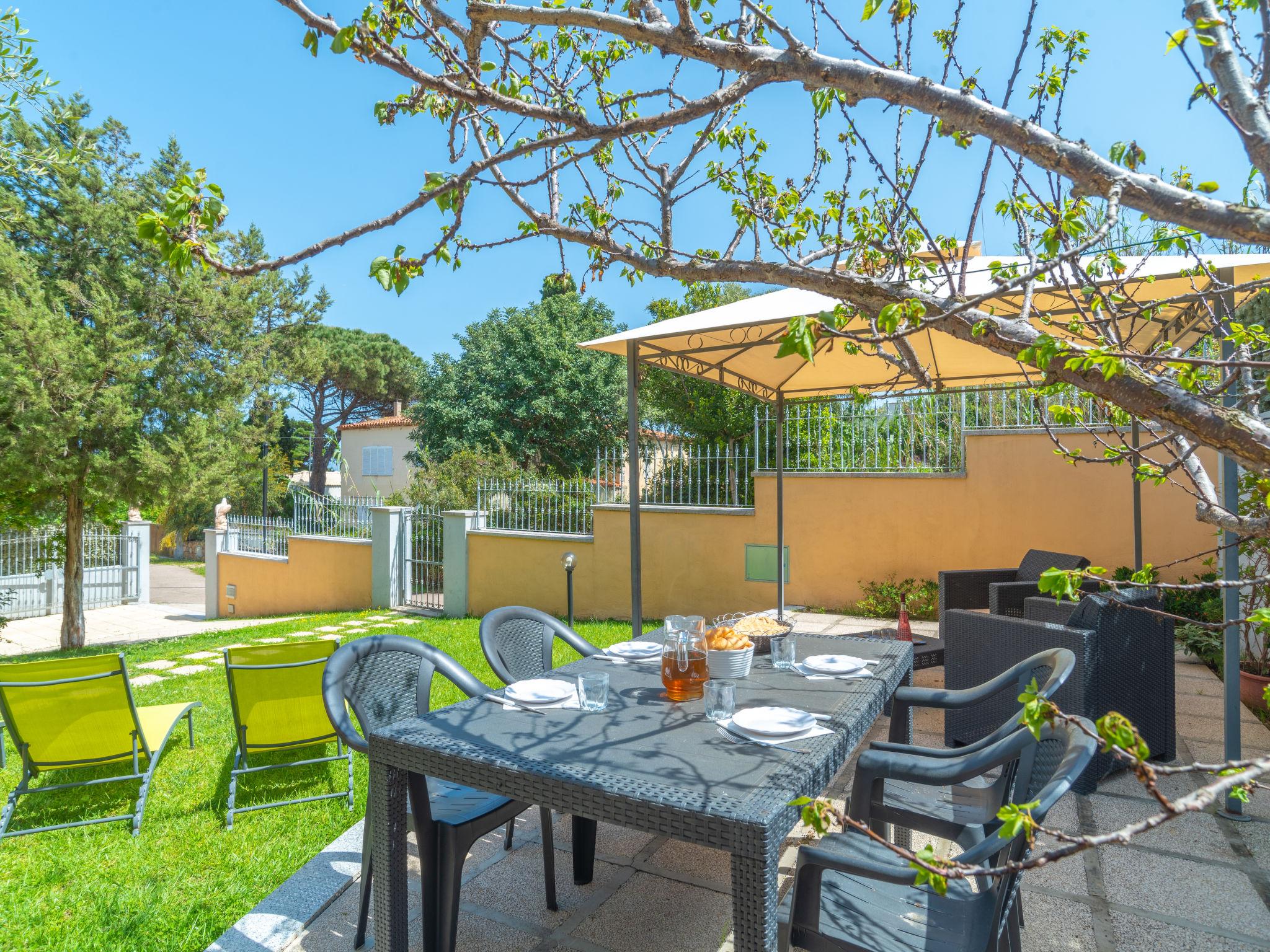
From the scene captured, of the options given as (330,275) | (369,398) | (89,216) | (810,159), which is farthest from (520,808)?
(369,398)

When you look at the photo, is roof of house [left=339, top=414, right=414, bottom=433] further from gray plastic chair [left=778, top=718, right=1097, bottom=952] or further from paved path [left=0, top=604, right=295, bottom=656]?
gray plastic chair [left=778, top=718, right=1097, bottom=952]

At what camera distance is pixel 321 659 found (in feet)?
11.6

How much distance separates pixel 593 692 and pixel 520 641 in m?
1.14

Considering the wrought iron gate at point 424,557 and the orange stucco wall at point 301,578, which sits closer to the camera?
the wrought iron gate at point 424,557

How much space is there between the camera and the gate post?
34.8 ft

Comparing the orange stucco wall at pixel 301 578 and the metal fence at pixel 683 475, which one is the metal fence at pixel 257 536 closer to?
the orange stucco wall at pixel 301 578

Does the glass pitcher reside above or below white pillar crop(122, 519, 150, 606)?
above

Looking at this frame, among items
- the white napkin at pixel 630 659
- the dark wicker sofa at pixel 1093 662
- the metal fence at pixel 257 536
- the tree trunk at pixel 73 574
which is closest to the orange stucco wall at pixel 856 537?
the dark wicker sofa at pixel 1093 662

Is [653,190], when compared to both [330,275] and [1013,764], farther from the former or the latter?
[330,275]

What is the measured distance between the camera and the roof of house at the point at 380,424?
73.9 ft

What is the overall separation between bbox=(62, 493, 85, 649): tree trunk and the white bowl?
10069mm

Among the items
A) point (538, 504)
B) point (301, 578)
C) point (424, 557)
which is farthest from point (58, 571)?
point (538, 504)

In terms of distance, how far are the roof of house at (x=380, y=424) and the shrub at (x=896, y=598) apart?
632 inches

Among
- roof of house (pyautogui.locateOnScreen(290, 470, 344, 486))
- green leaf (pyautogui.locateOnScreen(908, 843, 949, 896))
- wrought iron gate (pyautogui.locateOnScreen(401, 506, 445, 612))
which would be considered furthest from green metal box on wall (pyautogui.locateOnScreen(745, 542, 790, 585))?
roof of house (pyautogui.locateOnScreen(290, 470, 344, 486))
